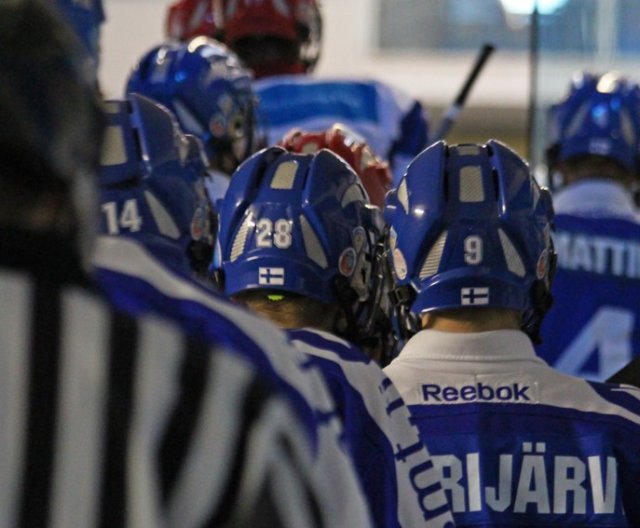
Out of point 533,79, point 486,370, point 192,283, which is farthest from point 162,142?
point 533,79

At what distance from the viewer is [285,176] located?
3002mm

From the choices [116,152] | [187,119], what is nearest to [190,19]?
[187,119]

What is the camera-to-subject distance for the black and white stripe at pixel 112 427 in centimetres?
140

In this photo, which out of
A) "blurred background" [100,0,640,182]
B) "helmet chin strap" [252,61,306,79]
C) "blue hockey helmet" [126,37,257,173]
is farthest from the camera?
"blurred background" [100,0,640,182]

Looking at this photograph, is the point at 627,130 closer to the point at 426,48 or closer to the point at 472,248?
the point at 472,248

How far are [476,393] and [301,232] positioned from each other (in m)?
0.40

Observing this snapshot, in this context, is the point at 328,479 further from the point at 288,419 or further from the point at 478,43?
the point at 478,43

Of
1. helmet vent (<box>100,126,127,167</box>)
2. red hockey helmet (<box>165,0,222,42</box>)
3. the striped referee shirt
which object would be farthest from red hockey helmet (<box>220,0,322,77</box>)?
the striped referee shirt

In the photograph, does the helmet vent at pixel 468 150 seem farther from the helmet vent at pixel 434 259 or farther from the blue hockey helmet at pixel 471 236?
the helmet vent at pixel 434 259

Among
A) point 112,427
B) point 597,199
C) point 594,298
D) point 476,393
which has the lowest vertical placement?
point 594,298

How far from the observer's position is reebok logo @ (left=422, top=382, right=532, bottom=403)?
8.86 feet

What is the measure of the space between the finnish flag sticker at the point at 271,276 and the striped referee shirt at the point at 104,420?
138 centimetres

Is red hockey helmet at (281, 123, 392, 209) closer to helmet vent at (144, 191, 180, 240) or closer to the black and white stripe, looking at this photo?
helmet vent at (144, 191, 180, 240)

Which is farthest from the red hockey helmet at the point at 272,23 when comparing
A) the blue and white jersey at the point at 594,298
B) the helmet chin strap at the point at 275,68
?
the blue and white jersey at the point at 594,298
